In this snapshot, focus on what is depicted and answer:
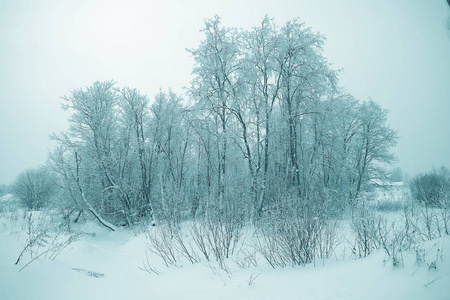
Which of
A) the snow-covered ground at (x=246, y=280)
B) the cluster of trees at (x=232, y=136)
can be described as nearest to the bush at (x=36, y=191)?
the cluster of trees at (x=232, y=136)

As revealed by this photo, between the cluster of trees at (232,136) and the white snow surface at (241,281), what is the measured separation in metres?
2.09

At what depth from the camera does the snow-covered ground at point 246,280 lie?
3.42 m

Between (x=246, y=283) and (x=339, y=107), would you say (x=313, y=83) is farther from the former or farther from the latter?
(x=246, y=283)

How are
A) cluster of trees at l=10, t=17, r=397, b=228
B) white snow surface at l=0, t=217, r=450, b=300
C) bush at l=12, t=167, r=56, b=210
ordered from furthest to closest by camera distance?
bush at l=12, t=167, r=56, b=210, cluster of trees at l=10, t=17, r=397, b=228, white snow surface at l=0, t=217, r=450, b=300

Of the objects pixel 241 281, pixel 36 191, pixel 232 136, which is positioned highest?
pixel 232 136

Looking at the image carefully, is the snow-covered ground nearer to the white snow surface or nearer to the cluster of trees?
the white snow surface

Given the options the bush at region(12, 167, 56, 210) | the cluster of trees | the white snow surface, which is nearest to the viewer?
the white snow surface

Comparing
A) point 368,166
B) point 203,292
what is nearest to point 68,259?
point 203,292

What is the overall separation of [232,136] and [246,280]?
828 centimetres

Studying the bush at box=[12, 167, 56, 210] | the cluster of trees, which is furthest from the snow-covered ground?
the bush at box=[12, 167, 56, 210]

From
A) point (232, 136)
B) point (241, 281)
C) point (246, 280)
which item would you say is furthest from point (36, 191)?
point (246, 280)

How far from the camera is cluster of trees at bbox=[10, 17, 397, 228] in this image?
1197 cm

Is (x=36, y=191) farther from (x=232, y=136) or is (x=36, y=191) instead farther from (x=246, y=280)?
(x=246, y=280)

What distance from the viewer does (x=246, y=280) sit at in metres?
4.83
